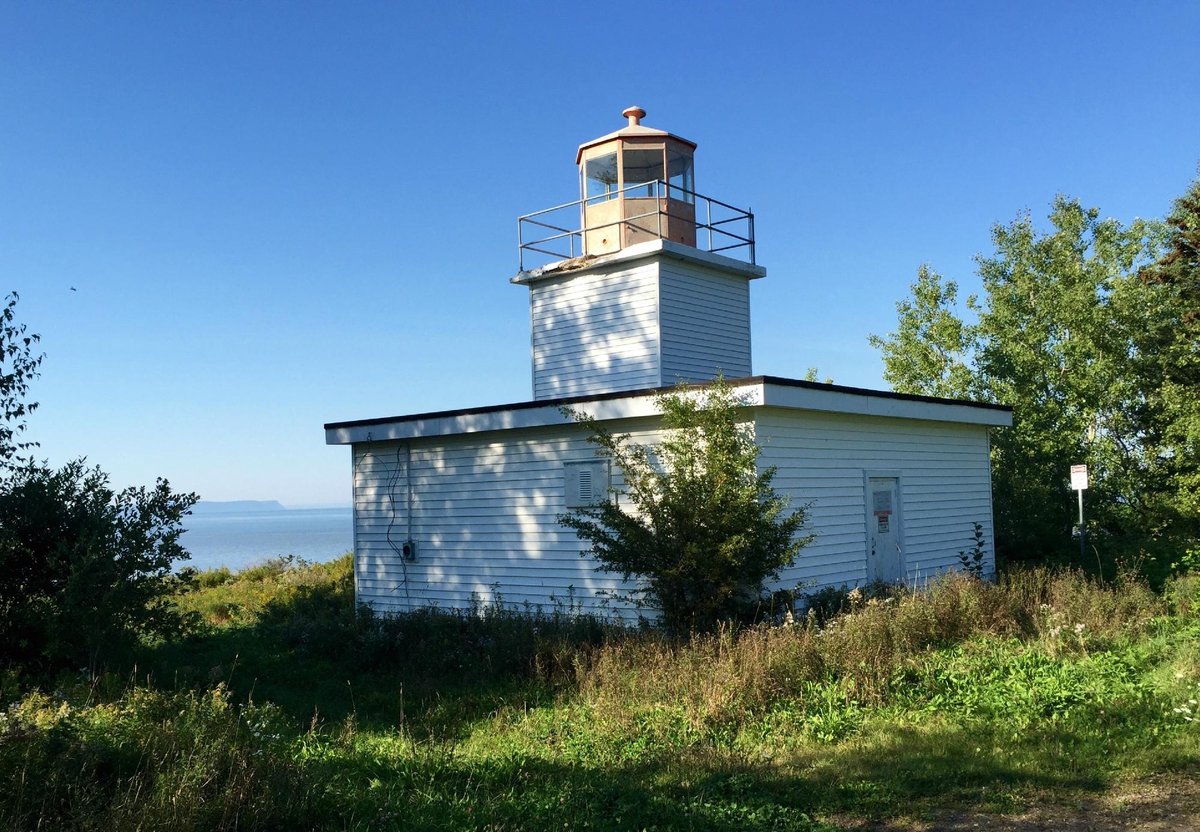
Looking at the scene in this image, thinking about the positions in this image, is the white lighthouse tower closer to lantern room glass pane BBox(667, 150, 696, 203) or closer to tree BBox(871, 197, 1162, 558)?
lantern room glass pane BBox(667, 150, 696, 203)

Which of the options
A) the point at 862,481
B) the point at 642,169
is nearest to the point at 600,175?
the point at 642,169

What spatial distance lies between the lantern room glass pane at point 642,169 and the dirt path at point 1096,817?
44.1 ft

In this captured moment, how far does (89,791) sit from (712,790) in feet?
11.7

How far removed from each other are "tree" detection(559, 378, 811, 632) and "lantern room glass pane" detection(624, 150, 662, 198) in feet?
23.7

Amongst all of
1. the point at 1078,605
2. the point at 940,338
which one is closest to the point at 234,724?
the point at 1078,605

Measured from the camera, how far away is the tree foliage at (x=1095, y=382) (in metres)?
19.2

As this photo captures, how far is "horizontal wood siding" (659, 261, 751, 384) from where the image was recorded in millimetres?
16391

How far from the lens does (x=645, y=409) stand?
12438 mm

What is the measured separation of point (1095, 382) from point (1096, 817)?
18.4m

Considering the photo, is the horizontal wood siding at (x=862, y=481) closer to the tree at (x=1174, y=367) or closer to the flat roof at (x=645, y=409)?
the flat roof at (x=645, y=409)

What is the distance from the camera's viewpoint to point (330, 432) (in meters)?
16.1

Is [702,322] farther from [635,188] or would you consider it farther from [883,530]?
[883,530]

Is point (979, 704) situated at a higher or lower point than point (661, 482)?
lower

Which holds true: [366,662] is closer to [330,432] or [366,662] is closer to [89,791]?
[330,432]
